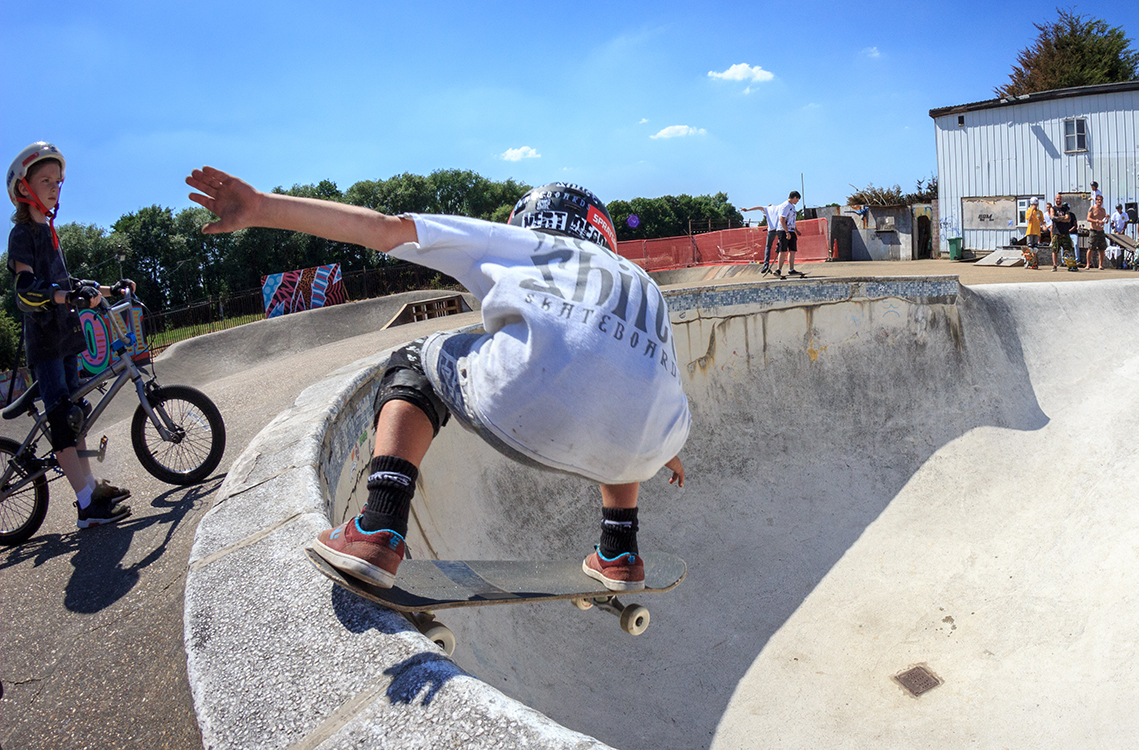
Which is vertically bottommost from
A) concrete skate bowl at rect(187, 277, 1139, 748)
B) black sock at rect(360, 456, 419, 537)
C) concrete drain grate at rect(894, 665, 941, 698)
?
concrete drain grate at rect(894, 665, 941, 698)

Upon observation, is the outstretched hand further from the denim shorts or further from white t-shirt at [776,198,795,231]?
white t-shirt at [776,198,795,231]

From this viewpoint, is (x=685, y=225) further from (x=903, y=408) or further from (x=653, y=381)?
(x=653, y=381)

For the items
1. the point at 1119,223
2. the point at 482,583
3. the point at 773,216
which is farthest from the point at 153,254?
the point at 1119,223

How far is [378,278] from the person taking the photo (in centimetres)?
2769

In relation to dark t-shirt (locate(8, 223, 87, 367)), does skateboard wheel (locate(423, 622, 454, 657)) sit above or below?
below

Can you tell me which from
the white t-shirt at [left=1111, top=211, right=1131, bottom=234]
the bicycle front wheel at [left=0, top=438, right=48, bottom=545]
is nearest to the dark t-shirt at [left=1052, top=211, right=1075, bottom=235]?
the white t-shirt at [left=1111, top=211, right=1131, bottom=234]

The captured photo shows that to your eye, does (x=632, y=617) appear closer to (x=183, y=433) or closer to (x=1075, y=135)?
(x=183, y=433)

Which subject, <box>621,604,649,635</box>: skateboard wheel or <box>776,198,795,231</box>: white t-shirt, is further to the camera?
<box>776,198,795,231</box>: white t-shirt

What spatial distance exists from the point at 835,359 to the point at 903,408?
2.64ft

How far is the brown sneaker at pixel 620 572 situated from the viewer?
2.01 meters

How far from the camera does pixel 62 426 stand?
3.50 metres

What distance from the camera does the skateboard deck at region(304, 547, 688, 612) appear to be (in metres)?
1.51

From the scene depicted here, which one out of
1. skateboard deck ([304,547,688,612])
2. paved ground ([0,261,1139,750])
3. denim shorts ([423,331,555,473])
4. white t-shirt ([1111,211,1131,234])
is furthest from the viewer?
white t-shirt ([1111,211,1131,234])

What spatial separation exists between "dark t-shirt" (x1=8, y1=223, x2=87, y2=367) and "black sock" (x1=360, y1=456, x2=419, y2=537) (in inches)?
114
